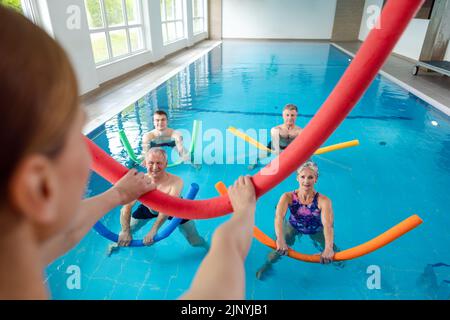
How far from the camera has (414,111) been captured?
24.0ft

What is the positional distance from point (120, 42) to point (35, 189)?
10947 millimetres

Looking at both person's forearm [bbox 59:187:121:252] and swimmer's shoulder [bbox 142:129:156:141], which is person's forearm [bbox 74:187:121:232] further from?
swimmer's shoulder [bbox 142:129:156:141]

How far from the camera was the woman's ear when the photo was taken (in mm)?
422

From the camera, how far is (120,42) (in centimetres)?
1026

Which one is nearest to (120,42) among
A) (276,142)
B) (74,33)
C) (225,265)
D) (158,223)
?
(74,33)

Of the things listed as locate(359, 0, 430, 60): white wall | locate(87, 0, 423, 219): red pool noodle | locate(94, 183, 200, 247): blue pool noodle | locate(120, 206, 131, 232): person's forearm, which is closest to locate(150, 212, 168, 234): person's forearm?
locate(94, 183, 200, 247): blue pool noodle

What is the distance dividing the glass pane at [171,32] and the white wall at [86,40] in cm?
232

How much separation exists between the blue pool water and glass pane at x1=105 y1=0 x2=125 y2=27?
2409 mm

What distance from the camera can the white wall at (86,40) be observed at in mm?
6238

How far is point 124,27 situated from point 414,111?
8316mm

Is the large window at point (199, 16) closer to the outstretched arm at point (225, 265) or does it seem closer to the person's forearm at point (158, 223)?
the person's forearm at point (158, 223)

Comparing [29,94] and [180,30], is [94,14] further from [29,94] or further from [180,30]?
[29,94]

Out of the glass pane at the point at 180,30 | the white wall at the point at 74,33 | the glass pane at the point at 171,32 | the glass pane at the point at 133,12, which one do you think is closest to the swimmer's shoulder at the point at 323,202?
the white wall at the point at 74,33
